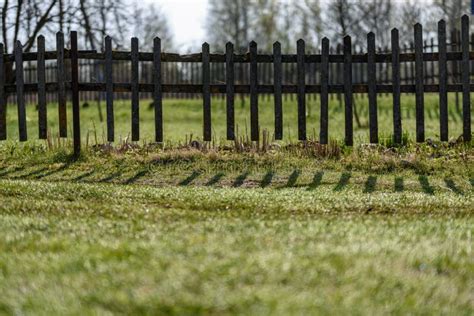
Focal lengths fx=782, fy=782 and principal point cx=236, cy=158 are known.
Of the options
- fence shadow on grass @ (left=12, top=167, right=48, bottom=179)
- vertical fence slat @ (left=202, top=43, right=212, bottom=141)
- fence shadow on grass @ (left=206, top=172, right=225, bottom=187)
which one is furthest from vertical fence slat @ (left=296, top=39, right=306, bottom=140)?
fence shadow on grass @ (left=12, top=167, right=48, bottom=179)

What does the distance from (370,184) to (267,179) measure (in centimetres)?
129

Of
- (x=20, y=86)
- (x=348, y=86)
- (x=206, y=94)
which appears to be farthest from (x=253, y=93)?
(x=20, y=86)

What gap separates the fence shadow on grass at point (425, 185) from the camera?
8.97 metres

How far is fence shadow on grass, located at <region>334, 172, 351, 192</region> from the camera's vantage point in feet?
29.9

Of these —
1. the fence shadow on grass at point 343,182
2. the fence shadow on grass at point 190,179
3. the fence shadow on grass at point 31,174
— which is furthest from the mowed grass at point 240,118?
the fence shadow on grass at point 31,174

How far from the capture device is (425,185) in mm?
9375

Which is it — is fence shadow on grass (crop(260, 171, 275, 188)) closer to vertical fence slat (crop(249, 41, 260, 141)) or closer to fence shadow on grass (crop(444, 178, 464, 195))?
vertical fence slat (crop(249, 41, 260, 141))

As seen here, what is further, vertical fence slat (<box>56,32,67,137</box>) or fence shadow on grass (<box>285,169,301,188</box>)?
vertical fence slat (<box>56,32,67,137</box>)

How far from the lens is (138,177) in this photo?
32.8ft

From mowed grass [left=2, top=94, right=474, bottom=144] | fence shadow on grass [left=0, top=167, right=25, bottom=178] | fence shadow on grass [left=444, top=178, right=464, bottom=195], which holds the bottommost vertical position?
fence shadow on grass [left=444, top=178, right=464, bottom=195]

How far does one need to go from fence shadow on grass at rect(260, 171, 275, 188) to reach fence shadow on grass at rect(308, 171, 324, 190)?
52cm

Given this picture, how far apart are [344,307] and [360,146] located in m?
8.40

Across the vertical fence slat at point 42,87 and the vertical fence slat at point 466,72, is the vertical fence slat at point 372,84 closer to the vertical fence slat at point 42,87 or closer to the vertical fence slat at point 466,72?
the vertical fence slat at point 466,72

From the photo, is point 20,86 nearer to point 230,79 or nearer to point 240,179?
point 230,79
